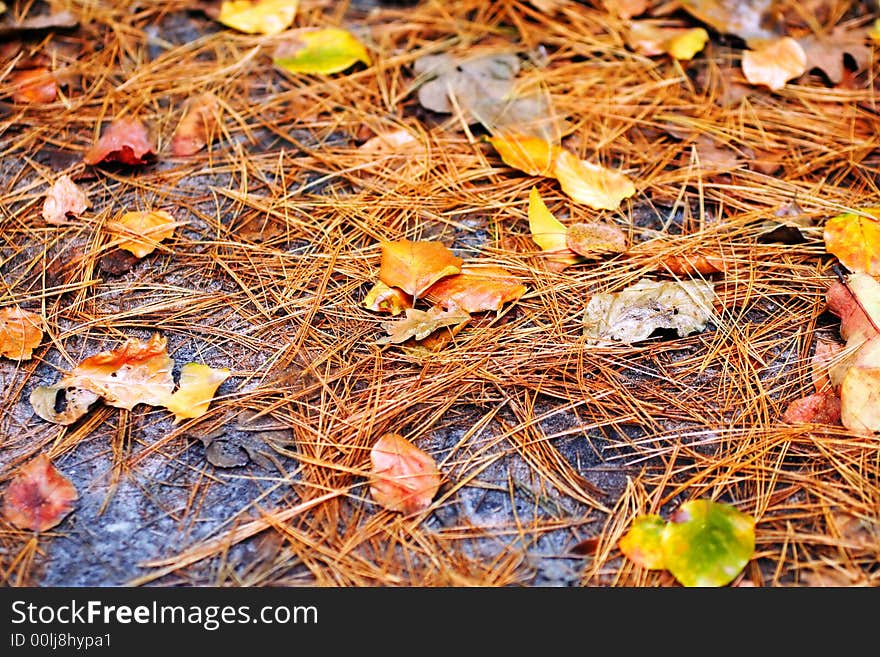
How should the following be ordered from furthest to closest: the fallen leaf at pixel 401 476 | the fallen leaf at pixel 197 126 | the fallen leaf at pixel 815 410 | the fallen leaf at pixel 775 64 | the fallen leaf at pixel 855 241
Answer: the fallen leaf at pixel 775 64 < the fallen leaf at pixel 197 126 < the fallen leaf at pixel 855 241 < the fallen leaf at pixel 815 410 < the fallen leaf at pixel 401 476

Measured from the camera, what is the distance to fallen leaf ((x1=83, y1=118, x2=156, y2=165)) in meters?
1.97

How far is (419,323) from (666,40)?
4.40 feet

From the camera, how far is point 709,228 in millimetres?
1877

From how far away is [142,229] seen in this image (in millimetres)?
1840

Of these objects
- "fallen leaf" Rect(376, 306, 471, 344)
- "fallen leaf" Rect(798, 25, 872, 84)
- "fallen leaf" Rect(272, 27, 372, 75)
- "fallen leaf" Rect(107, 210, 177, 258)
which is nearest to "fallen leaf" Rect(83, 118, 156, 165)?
"fallen leaf" Rect(107, 210, 177, 258)

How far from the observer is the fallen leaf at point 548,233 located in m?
1.81

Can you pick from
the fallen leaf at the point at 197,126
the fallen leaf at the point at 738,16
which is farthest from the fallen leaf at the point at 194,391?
the fallen leaf at the point at 738,16

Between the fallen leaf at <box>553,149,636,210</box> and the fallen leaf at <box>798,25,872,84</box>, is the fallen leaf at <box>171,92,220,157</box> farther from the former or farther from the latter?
the fallen leaf at <box>798,25,872,84</box>

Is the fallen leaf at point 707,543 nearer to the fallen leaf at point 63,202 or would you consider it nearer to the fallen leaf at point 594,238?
the fallen leaf at point 594,238

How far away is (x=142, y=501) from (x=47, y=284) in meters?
0.62

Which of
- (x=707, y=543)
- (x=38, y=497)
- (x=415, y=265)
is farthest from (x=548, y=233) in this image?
(x=38, y=497)

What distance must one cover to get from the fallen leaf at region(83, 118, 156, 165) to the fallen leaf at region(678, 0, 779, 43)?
1.64 meters

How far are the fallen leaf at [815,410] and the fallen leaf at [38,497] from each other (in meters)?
1.35

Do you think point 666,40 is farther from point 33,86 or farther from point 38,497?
point 38,497
